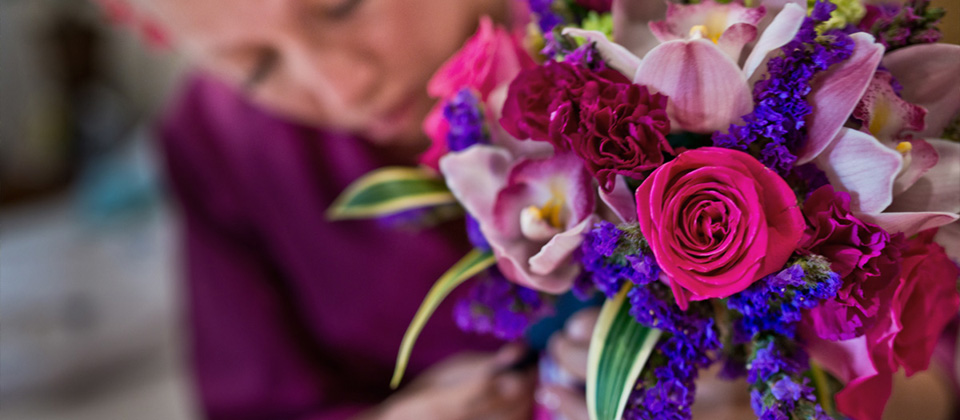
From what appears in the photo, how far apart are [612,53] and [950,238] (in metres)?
0.24

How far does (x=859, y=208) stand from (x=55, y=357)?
1770 mm

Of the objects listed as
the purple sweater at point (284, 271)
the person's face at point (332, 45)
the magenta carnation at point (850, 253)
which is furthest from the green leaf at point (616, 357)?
the purple sweater at point (284, 271)

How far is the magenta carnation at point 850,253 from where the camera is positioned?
312 mm

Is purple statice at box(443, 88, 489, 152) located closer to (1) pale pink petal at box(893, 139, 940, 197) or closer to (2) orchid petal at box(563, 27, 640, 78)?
(2) orchid petal at box(563, 27, 640, 78)

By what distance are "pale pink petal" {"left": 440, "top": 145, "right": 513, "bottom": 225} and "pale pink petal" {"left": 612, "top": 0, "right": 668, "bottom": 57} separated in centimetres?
10

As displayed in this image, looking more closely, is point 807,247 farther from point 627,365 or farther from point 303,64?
point 303,64

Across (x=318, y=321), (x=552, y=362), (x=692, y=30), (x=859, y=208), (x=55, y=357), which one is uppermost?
(x=692, y=30)

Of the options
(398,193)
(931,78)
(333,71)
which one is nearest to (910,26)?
(931,78)

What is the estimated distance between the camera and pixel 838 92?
327 mm

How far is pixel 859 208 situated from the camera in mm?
333

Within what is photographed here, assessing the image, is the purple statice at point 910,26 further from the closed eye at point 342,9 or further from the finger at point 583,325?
the closed eye at point 342,9

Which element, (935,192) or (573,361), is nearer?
(935,192)

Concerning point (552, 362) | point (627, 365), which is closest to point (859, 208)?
point (627, 365)

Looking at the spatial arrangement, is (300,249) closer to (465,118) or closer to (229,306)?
(229,306)
